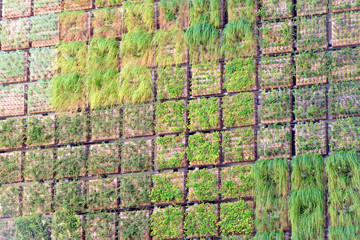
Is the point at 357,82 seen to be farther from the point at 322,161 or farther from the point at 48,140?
the point at 48,140

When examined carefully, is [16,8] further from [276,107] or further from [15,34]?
[276,107]

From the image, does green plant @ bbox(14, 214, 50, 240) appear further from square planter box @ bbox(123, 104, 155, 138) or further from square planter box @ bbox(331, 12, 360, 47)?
square planter box @ bbox(331, 12, 360, 47)

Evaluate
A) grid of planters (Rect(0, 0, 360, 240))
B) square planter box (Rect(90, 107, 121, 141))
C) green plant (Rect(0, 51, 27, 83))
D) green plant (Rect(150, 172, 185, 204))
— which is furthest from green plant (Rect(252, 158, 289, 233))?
green plant (Rect(0, 51, 27, 83))

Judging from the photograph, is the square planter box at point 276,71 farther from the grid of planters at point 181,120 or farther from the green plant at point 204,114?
the green plant at point 204,114

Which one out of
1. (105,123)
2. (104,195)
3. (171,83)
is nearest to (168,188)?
(104,195)

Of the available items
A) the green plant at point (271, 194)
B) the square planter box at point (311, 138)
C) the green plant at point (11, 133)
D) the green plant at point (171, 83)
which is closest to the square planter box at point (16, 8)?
the green plant at point (11, 133)
